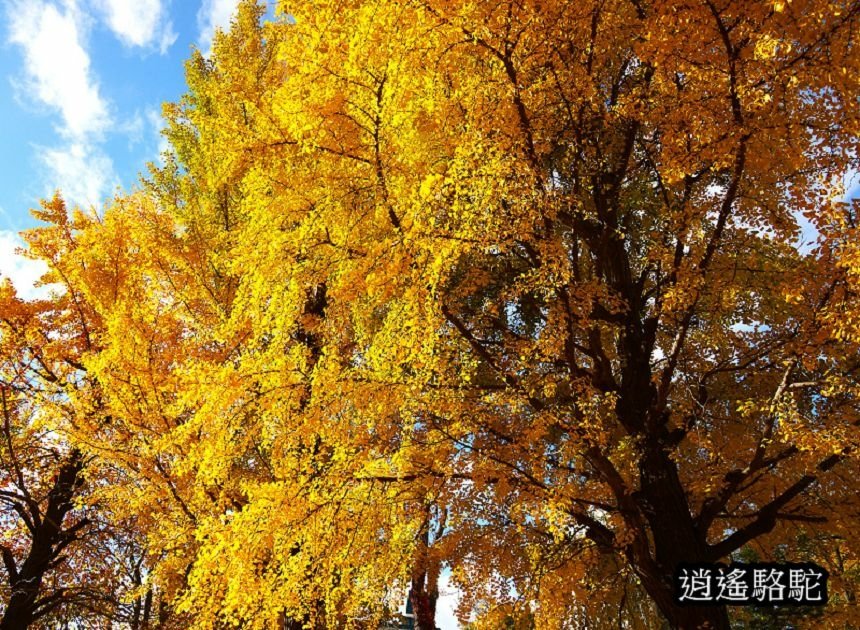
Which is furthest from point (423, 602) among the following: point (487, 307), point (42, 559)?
point (487, 307)

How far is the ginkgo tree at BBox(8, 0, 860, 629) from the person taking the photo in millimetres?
3766

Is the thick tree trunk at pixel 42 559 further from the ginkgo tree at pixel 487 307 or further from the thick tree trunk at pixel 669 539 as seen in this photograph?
the thick tree trunk at pixel 669 539

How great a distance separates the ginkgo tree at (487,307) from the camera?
377 centimetres

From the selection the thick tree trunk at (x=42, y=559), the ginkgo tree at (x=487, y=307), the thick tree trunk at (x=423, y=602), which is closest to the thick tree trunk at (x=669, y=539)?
the ginkgo tree at (x=487, y=307)

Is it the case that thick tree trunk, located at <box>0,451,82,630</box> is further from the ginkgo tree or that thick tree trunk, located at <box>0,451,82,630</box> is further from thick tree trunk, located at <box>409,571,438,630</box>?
thick tree trunk, located at <box>409,571,438,630</box>

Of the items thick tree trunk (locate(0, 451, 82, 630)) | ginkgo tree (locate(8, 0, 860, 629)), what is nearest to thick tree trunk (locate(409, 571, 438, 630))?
ginkgo tree (locate(8, 0, 860, 629))

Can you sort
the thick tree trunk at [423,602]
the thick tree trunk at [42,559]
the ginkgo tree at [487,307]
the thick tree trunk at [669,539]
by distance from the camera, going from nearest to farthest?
the ginkgo tree at [487,307] < the thick tree trunk at [669,539] < the thick tree trunk at [42,559] < the thick tree trunk at [423,602]

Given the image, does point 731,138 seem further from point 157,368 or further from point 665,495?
point 157,368

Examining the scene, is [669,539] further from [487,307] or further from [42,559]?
[42,559]

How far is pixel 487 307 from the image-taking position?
18.2ft

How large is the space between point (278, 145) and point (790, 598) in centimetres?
633

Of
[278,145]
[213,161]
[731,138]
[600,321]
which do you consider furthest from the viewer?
[213,161]

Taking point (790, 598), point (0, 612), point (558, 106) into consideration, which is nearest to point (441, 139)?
point (558, 106)

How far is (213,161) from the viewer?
24.6 ft
